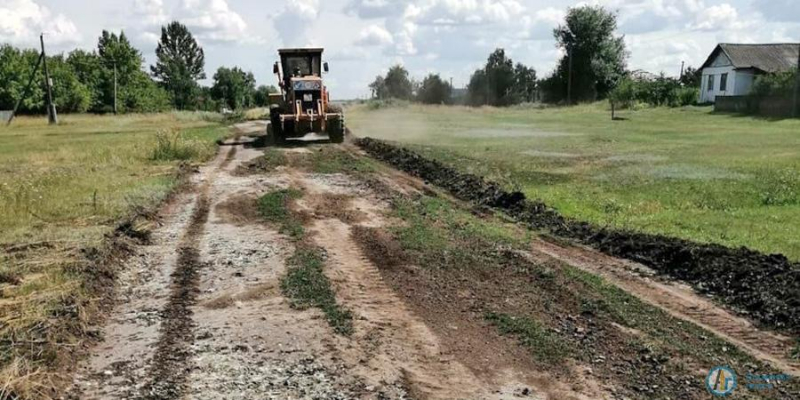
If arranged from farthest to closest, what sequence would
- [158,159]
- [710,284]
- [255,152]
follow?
1. [255,152]
2. [158,159]
3. [710,284]

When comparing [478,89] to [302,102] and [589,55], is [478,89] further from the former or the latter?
[302,102]

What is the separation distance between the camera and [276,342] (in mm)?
5875

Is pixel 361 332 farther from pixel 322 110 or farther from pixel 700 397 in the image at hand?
pixel 322 110

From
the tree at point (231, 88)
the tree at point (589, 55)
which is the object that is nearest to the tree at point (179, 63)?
the tree at point (231, 88)

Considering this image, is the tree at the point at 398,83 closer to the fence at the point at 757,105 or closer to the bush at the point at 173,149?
the fence at the point at 757,105

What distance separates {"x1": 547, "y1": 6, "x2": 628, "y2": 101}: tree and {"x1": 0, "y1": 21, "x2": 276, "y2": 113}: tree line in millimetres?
37763

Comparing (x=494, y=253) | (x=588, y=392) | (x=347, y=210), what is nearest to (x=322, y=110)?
(x=347, y=210)

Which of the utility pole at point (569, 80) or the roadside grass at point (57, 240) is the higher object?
the utility pole at point (569, 80)

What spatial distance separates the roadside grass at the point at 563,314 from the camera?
5344mm

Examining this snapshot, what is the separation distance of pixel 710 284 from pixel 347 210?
6248 millimetres

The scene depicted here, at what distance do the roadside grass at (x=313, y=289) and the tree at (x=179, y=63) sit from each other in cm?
10435

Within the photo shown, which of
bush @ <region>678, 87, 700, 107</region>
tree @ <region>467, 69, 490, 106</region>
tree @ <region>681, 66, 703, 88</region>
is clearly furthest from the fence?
tree @ <region>467, 69, 490, 106</region>

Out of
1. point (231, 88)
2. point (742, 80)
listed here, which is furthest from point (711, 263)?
point (231, 88)

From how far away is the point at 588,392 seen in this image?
4.96m
